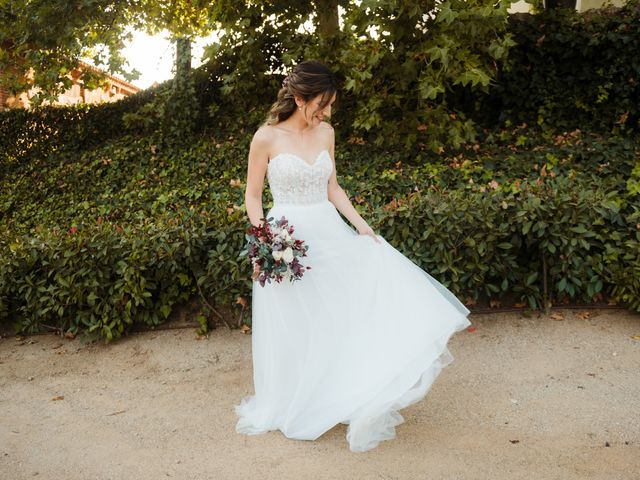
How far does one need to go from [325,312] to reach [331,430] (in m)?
0.75

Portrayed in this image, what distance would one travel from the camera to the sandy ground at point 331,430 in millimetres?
3172

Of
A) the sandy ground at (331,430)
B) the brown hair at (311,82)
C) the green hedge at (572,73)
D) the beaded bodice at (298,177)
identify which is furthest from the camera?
the green hedge at (572,73)

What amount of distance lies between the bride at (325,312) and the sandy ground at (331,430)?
0.73 ft

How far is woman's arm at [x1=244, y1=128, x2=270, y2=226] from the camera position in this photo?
3.48 meters

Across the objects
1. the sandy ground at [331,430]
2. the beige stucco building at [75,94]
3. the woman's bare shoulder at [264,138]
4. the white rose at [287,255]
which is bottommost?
the sandy ground at [331,430]

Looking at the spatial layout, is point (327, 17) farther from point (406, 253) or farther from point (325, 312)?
point (325, 312)

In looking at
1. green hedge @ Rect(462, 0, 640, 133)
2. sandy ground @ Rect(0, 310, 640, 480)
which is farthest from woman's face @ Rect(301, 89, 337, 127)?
green hedge @ Rect(462, 0, 640, 133)

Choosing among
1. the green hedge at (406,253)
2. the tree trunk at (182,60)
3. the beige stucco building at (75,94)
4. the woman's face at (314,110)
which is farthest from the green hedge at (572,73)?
the beige stucco building at (75,94)

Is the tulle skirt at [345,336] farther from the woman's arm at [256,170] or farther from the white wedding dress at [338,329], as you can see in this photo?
the woman's arm at [256,170]

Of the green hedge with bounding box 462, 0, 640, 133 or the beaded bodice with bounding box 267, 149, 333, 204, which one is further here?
the green hedge with bounding box 462, 0, 640, 133

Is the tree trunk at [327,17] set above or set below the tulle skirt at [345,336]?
above

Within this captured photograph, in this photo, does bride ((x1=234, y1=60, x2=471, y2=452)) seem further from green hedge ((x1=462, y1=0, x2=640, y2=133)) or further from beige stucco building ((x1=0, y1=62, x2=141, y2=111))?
beige stucco building ((x1=0, y1=62, x2=141, y2=111))

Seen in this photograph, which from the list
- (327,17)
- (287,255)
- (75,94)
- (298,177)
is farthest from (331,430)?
(75,94)

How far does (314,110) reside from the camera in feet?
11.4
